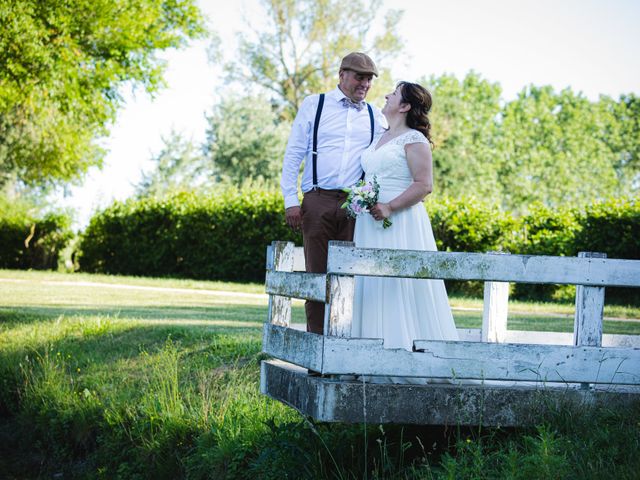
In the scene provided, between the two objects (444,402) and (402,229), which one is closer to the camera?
(444,402)

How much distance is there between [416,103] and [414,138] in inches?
9.9

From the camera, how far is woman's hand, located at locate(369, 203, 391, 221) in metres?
5.37

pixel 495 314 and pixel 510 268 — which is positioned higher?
pixel 510 268

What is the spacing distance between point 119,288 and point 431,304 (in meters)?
14.4

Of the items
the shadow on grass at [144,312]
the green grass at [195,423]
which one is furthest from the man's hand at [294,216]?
the shadow on grass at [144,312]

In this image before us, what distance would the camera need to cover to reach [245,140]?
3866 centimetres

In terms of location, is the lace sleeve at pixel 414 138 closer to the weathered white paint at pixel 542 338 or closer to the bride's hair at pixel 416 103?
the bride's hair at pixel 416 103

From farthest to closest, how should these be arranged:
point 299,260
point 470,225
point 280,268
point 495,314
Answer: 1. point 470,225
2. point 495,314
3. point 299,260
4. point 280,268

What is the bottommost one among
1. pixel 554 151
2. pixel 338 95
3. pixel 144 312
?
pixel 144 312

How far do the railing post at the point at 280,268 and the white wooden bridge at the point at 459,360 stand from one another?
73 cm

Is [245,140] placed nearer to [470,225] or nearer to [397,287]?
[470,225]

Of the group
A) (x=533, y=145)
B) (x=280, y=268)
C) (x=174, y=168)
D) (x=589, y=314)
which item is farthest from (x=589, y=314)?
(x=533, y=145)

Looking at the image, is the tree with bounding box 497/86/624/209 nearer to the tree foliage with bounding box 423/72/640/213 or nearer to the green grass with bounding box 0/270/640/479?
the tree foliage with bounding box 423/72/640/213

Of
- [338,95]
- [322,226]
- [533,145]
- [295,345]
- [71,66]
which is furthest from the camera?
[533,145]
